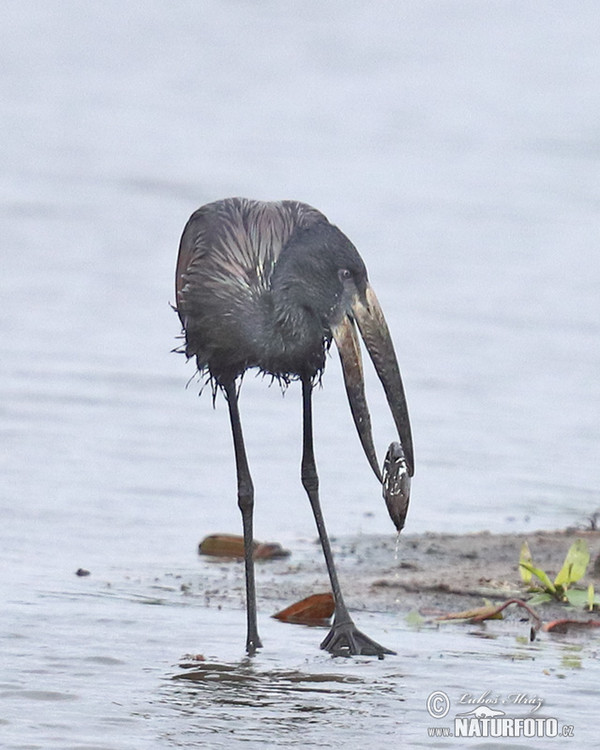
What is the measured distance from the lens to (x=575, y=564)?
737cm

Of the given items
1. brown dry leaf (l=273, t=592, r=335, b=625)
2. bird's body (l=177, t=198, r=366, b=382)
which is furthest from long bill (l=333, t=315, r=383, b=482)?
brown dry leaf (l=273, t=592, r=335, b=625)

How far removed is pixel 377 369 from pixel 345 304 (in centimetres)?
30

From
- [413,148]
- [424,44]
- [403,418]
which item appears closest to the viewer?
[403,418]

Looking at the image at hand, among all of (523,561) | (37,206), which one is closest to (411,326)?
(37,206)

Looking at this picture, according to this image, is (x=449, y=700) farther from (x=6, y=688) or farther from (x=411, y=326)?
(x=411, y=326)

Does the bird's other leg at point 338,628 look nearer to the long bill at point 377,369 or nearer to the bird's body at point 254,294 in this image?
the bird's body at point 254,294

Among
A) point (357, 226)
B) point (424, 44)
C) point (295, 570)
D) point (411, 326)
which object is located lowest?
point (295, 570)

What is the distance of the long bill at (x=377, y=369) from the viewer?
667 centimetres

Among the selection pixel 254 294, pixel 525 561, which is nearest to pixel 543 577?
pixel 525 561

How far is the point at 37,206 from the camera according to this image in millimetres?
19016

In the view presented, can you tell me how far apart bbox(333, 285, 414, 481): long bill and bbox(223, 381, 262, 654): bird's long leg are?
0.57 m

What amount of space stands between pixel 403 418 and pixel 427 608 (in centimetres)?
112

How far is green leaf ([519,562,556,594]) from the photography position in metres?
7.31

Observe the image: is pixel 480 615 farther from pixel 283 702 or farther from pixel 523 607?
pixel 283 702
